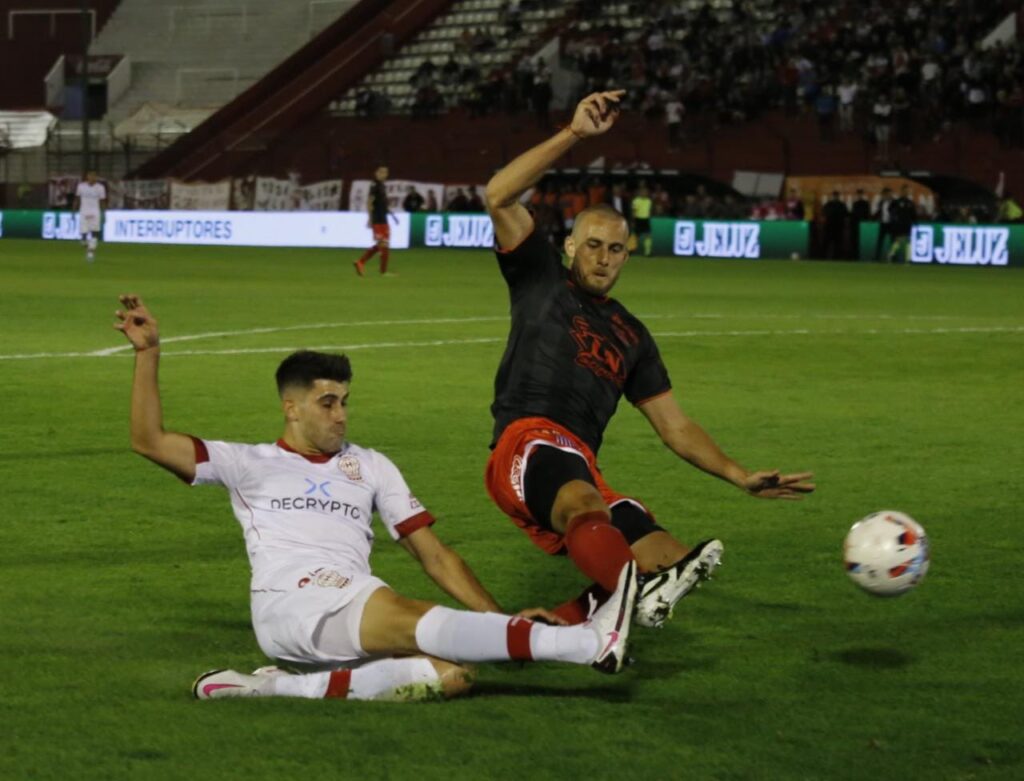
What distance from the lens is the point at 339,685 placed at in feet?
18.2

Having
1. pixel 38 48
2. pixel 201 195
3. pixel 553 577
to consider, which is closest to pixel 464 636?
pixel 553 577

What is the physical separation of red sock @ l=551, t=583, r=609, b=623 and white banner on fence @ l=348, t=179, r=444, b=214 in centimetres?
4033

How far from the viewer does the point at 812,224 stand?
40.8m

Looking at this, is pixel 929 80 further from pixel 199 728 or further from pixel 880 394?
pixel 199 728

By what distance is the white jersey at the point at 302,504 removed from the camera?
582 cm

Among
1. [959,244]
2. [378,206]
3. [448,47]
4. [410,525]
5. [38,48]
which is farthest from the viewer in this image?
[38,48]

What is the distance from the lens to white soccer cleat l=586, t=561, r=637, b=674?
17.7ft

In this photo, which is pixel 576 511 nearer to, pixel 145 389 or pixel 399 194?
pixel 145 389

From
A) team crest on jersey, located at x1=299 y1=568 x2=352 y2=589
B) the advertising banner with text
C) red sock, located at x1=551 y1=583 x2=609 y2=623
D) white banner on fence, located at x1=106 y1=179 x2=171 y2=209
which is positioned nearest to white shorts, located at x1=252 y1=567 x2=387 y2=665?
team crest on jersey, located at x1=299 y1=568 x2=352 y2=589

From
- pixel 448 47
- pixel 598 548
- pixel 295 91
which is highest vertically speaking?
pixel 448 47

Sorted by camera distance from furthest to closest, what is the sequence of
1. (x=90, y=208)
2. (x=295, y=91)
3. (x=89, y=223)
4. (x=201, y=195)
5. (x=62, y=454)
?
(x=295, y=91) → (x=201, y=195) → (x=90, y=208) → (x=89, y=223) → (x=62, y=454)

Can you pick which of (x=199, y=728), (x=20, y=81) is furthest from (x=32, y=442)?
(x=20, y=81)

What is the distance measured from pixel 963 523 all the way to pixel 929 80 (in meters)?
35.4

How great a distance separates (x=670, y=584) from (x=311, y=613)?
118 cm
